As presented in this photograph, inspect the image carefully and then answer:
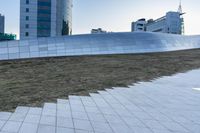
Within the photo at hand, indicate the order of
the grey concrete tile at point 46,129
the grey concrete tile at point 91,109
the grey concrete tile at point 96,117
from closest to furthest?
the grey concrete tile at point 46,129 → the grey concrete tile at point 96,117 → the grey concrete tile at point 91,109

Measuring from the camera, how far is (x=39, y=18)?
102 metres

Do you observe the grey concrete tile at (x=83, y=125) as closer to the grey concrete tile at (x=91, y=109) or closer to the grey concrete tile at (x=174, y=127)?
the grey concrete tile at (x=91, y=109)

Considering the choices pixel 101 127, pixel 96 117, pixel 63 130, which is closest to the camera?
Result: pixel 63 130

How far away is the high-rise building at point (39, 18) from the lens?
10006 cm

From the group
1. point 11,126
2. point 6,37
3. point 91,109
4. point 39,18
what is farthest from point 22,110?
point 39,18

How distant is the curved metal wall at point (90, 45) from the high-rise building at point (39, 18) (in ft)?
199

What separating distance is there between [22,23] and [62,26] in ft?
56.3

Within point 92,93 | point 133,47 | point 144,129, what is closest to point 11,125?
point 144,129

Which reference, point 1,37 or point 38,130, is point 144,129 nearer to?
point 38,130

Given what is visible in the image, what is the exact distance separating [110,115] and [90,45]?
1261 inches

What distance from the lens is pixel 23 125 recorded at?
7105 mm

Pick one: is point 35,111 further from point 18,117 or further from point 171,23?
point 171,23

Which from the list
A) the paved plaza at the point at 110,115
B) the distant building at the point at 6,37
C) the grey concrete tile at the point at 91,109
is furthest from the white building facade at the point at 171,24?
the grey concrete tile at the point at 91,109

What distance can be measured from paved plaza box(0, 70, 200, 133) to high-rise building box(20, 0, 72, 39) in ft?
300
